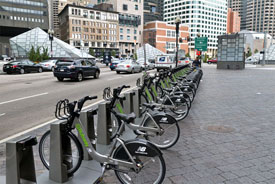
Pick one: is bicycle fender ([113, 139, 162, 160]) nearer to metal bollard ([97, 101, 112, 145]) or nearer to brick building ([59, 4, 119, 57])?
metal bollard ([97, 101, 112, 145])

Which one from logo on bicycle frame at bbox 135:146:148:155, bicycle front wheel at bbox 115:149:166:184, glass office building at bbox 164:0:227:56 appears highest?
glass office building at bbox 164:0:227:56

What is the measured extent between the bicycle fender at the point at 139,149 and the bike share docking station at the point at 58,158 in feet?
1.95

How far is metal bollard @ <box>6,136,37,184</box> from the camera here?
2756mm

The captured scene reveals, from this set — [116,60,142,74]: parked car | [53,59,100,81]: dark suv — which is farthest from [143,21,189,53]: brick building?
[53,59,100,81]: dark suv

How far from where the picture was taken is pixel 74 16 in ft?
338

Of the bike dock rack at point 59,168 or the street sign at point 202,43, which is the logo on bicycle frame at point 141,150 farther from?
the street sign at point 202,43

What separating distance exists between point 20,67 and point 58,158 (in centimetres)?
2489

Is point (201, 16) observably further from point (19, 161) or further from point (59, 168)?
point (19, 161)

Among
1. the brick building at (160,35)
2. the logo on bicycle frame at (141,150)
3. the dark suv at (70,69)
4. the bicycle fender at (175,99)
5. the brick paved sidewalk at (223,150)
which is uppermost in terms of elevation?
the brick building at (160,35)

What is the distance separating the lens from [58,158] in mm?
3318

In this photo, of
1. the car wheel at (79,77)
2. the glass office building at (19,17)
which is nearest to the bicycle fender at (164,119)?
the car wheel at (79,77)

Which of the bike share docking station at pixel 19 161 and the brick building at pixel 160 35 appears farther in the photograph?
the brick building at pixel 160 35

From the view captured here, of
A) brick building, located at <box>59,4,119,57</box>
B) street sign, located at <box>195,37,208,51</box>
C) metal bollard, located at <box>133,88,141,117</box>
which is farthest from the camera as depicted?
brick building, located at <box>59,4,119,57</box>

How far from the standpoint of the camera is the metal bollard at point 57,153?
3297mm
